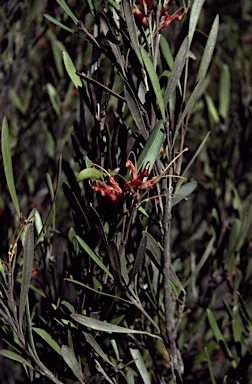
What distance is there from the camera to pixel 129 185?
51 centimetres

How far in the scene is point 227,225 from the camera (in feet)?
3.05

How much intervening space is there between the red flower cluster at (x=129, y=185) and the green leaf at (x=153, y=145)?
1 centimetres

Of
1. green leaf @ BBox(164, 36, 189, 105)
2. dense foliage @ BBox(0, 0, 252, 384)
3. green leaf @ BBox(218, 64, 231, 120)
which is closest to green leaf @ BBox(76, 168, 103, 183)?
dense foliage @ BBox(0, 0, 252, 384)

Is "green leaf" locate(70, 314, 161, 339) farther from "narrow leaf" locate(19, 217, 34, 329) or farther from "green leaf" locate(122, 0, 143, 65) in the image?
"green leaf" locate(122, 0, 143, 65)

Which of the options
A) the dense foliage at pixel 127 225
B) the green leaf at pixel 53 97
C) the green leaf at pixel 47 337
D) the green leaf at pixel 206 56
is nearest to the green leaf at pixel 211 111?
the dense foliage at pixel 127 225

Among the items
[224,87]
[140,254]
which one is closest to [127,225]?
[140,254]

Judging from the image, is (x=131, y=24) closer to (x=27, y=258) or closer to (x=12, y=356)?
(x=27, y=258)

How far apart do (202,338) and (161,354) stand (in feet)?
0.92

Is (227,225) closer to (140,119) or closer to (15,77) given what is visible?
(140,119)

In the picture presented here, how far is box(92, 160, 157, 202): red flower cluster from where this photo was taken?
1.68 ft

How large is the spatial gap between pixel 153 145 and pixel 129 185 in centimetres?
5

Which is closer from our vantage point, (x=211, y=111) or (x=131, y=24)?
(x=131, y=24)

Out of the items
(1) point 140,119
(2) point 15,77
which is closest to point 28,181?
(2) point 15,77

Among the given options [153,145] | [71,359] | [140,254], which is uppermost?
[153,145]
